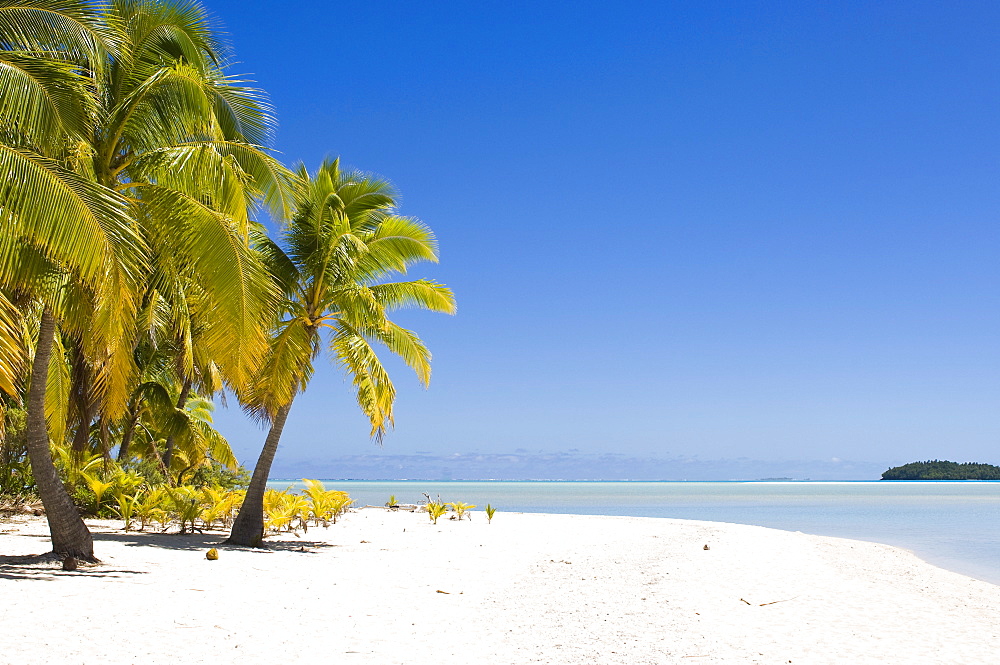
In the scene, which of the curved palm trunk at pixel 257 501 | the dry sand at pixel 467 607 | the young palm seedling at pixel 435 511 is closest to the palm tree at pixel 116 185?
the dry sand at pixel 467 607

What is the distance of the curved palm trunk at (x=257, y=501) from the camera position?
1263cm

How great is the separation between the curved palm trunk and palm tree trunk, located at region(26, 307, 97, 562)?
3862mm

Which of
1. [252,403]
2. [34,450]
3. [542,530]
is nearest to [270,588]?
[34,450]

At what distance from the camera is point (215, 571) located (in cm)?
917

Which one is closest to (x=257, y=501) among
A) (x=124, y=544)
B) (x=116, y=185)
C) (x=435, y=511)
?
(x=124, y=544)

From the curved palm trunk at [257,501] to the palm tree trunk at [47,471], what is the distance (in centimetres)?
386

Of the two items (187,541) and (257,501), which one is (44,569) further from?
(257,501)

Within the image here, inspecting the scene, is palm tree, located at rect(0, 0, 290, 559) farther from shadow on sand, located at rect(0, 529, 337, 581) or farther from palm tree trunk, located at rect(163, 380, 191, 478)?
palm tree trunk, located at rect(163, 380, 191, 478)

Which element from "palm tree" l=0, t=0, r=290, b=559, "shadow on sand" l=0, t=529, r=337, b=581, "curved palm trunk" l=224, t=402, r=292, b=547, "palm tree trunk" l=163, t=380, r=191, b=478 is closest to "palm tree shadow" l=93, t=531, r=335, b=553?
"shadow on sand" l=0, t=529, r=337, b=581

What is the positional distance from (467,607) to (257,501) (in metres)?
6.45

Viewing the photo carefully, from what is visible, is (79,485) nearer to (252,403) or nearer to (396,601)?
(252,403)

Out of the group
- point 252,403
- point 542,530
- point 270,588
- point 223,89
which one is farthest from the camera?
point 542,530

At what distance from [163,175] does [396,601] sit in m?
5.69

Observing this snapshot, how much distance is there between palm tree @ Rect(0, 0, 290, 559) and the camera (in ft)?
22.0
